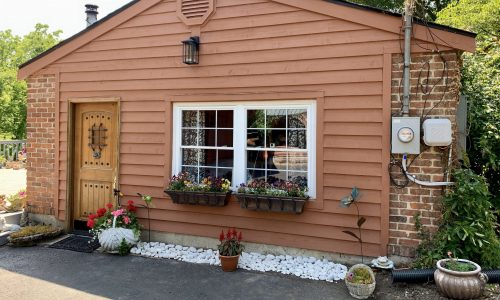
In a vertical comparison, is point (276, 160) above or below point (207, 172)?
above

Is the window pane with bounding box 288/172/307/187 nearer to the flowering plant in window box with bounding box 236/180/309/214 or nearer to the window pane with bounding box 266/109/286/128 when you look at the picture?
the flowering plant in window box with bounding box 236/180/309/214

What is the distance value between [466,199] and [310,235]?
1860mm

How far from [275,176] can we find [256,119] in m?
0.83

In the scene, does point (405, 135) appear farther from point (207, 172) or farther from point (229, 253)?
point (207, 172)

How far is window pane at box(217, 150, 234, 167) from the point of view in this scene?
557 centimetres

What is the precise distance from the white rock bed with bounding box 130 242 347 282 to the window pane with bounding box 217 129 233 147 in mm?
1534

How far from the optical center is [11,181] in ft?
36.2

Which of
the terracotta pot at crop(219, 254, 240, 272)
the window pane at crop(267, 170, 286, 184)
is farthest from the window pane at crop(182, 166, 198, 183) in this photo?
the terracotta pot at crop(219, 254, 240, 272)

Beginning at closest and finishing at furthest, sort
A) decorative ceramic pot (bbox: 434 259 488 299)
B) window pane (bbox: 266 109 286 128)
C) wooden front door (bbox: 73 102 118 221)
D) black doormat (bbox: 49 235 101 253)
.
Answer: decorative ceramic pot (bbox: 434 259 488 299) < window pane (bbox: 266 109 286 128) < black doormat (bbox: 49 235 101 253) < wooden front door (bbox: 73 102 118 221)

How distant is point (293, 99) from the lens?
200 inches

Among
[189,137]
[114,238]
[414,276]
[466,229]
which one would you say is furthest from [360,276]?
[114,238]

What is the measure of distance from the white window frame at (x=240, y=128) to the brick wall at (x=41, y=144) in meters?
2.35

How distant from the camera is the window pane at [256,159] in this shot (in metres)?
5.37

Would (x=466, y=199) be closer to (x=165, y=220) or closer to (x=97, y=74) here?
(x=165, y=220)
